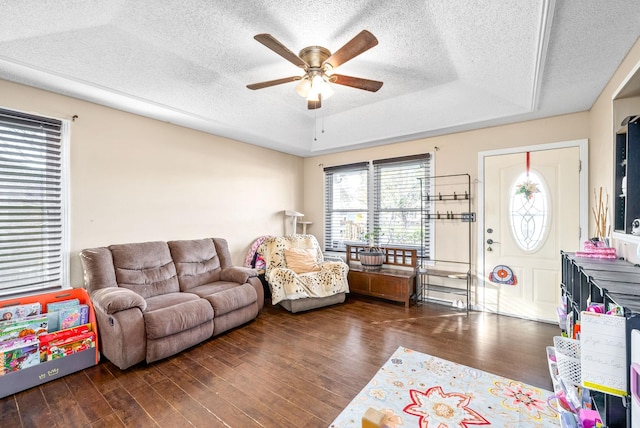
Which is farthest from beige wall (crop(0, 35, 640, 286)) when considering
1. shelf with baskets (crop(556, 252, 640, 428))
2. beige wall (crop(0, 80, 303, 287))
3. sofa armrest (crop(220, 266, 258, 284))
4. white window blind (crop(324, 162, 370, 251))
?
shelf with baskets (crop(556, 252, 640, 428))

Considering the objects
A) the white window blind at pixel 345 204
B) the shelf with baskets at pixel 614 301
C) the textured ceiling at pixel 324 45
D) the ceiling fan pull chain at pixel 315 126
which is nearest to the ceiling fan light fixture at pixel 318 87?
the textured ceiling at pixel 324 45

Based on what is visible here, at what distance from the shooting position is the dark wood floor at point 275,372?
6.11 ft

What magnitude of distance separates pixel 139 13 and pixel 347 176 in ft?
12.1

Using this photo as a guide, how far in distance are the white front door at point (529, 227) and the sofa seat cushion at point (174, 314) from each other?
11.6 ft

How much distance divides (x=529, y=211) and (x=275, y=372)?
3.46 meters

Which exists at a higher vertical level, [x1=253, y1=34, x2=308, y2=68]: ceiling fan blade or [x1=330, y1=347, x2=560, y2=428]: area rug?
[x1=253, y1=34, x2=308, y2=68]: ceiling fan blade

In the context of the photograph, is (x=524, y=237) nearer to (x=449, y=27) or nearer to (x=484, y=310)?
(x=484, y=310)

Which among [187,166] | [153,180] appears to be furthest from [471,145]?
[153,180]

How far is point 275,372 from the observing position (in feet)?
7.74

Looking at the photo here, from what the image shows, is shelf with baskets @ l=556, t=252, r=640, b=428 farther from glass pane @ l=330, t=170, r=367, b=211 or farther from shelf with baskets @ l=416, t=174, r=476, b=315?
glass pane @ l=330, t=170, r=367, b=211

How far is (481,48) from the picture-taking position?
2.25 meters

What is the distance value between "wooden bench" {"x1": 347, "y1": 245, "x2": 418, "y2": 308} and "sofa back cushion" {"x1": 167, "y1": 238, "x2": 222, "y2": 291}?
2.02 meters

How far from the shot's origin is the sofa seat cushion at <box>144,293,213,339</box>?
243 cm

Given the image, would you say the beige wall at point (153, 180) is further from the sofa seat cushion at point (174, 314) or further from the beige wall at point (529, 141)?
the beige wall at point (529, 141)
